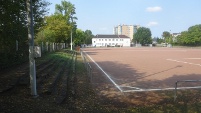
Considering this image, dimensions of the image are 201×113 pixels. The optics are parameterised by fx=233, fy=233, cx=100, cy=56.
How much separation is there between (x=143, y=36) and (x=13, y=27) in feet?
448

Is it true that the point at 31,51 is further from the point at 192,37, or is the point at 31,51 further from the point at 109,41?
the point at 109,41

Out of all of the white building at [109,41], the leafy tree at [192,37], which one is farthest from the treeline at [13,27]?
the white building at [109,41]

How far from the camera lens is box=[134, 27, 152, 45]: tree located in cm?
14250

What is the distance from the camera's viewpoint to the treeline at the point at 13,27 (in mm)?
9242

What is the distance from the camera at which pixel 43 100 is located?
779 cm

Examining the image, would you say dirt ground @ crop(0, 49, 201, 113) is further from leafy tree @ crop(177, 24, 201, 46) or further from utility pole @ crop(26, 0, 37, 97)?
leafy tree @ crop(177, 24, 201, 46)

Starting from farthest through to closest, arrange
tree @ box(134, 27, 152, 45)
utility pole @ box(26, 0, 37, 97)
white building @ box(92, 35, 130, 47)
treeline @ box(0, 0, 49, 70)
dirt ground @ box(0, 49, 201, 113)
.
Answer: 1. tree @ box(134, 27, 152, 45)
2. white building @ box(92, 35, 130, 47)
3. treeline @ box(0, 0, 49, 70)
4. utility pole @ box(26, 0, 37, 97)
5. dirt ground @ box(0, 49, 201, 113)

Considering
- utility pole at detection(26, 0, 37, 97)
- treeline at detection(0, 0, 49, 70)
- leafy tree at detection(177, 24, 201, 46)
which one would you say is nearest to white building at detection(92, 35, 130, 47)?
leafy tree at detection(177, 24, 201, 46)

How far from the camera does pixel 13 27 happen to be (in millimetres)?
10555

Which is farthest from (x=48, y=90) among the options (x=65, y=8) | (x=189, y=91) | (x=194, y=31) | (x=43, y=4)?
(x=194, y=31)

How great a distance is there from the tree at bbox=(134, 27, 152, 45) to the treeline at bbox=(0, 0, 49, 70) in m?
130

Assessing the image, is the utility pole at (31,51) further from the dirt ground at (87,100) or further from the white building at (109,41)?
the white building at (109,41)

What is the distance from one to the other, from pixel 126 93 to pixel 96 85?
2264mm

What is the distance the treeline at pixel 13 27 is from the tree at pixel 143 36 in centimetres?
12987
